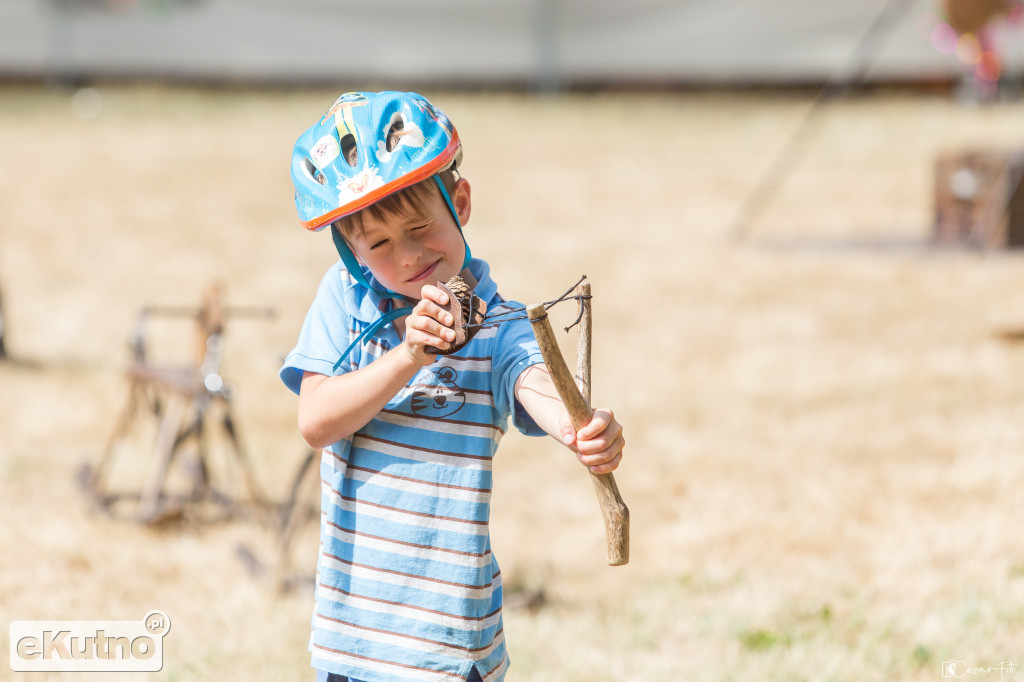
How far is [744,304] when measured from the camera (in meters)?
8.26

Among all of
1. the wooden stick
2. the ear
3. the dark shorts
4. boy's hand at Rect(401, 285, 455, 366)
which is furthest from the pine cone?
the dark shorts

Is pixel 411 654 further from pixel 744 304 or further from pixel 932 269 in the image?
pixel 932 269

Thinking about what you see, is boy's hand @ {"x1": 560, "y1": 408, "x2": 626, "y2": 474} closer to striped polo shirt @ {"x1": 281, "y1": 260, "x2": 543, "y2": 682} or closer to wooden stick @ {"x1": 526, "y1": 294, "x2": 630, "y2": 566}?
wooden stick @ {"x1": 526, "y1": 294, "x2": 630, "y2": 566}

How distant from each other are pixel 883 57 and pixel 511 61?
6.26 metres

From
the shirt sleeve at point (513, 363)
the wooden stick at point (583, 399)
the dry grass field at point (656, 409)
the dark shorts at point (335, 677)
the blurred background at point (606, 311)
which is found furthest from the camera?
the blurred background at point (606, 311)

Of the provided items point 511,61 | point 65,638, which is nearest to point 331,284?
point 65,638

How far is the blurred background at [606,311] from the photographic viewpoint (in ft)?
13.0

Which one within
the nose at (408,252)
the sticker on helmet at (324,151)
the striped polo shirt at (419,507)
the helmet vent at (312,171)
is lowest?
the striped polo shirt at (419,507)

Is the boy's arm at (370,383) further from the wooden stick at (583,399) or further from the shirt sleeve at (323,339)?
the wooden stick at (583,399)

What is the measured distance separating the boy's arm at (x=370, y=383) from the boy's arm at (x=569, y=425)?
0.20m

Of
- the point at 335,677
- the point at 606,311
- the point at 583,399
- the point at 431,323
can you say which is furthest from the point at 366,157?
the point at 606,311

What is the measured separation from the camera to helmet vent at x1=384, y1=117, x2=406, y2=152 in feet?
6.48

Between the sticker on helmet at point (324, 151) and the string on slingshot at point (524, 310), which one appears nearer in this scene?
the string on slingshot at point (524, 310)

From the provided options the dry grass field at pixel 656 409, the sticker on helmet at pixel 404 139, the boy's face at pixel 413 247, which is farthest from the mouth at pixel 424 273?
the dry grass field at pixel 656 409
